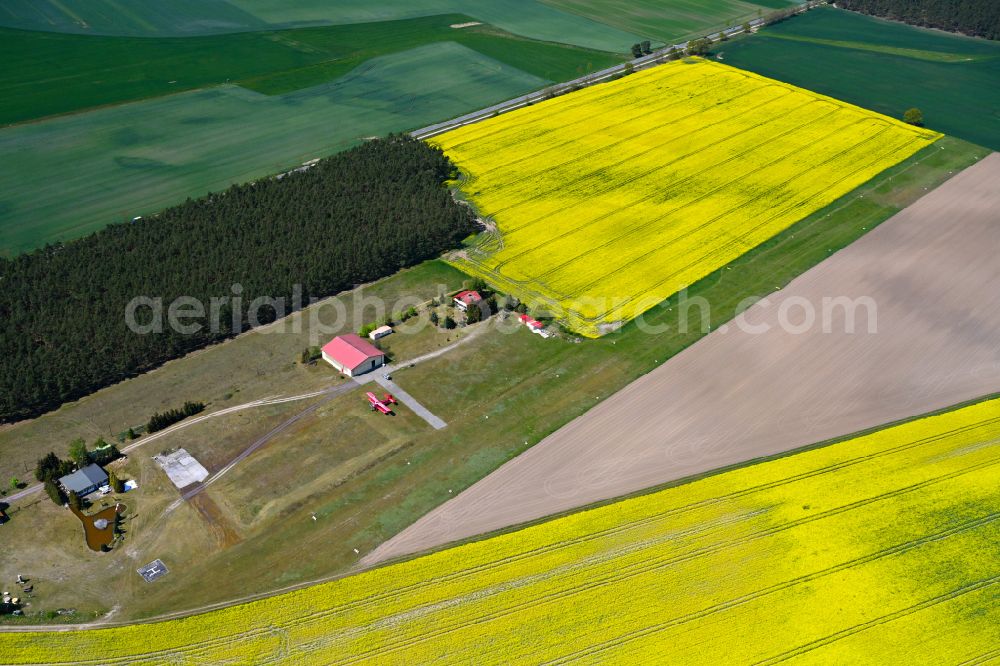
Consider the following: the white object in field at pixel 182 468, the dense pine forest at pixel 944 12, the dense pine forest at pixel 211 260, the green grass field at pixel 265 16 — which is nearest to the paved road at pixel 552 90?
the green grass field at pixel 265 16

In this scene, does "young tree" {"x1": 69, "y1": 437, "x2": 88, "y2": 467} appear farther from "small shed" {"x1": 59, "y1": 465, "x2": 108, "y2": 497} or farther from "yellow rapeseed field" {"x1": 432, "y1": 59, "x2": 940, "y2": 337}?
"yellow rapeseed field" {"x1": 432, "y1": 59, "x2": 940, "y2": 337}

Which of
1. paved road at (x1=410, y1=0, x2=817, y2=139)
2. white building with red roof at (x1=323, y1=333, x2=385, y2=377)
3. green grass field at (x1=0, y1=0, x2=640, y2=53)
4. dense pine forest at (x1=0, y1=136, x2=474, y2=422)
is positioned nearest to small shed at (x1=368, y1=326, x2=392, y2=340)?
white building with red roof at (x1=323, y1=333, x2=385, y2=377)

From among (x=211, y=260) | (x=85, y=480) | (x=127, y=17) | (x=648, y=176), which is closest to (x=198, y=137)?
(x=211, y=260)

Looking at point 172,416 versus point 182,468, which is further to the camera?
point 172,416

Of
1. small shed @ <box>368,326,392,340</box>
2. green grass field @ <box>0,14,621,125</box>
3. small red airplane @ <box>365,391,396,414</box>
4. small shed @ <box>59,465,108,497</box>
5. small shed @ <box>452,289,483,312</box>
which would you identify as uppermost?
green grass field @ <box>0,14,621,125</box>

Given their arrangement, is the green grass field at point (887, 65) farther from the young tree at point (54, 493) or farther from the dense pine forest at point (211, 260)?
the young tree at point (54, 493)

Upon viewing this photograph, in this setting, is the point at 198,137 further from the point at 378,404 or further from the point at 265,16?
the point at 378,404
